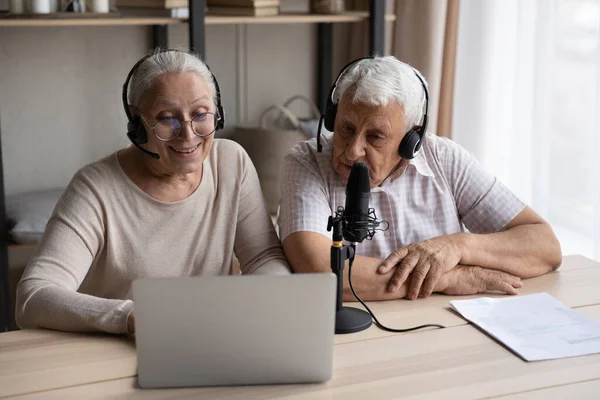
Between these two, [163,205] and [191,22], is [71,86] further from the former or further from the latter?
[163,205]

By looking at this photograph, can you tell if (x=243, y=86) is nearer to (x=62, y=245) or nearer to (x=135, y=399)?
(x=62, y=245)

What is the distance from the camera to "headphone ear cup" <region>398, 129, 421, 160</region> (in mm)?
1968

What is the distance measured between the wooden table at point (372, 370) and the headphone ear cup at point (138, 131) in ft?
1.62

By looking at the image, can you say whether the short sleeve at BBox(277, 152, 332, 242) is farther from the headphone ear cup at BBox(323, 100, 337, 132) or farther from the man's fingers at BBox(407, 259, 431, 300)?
the man's fingers at BBox(407, 259, 431, 300)

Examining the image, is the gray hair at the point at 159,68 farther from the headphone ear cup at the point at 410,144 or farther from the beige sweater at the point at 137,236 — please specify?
the headphone ear cup at the point at 410,144

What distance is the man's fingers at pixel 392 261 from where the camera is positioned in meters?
1.84

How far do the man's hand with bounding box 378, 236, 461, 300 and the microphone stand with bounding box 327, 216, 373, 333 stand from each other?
0.16 m

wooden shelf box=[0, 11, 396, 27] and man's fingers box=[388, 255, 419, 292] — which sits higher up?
wooden shelf box=[0, 11, 396, 27]

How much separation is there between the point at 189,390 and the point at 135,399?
3.7 inches

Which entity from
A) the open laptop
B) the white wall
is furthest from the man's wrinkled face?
the white wall

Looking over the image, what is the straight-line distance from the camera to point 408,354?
155 cm

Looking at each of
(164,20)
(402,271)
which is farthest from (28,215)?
(402,271)

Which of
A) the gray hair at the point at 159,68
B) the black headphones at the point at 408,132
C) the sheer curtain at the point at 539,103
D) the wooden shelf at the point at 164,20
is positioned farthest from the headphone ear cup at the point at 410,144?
the wooden shelf at the point at 164,20

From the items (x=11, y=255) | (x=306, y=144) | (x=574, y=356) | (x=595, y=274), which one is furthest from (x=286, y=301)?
(x=11, y=255)
